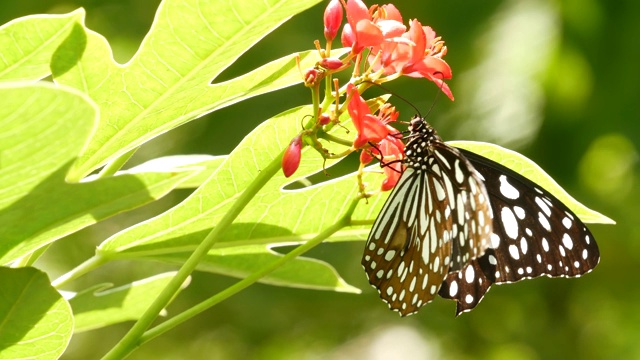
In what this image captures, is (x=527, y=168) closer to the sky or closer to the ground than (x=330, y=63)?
closer to the ground

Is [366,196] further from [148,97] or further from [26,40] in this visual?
[26,40]

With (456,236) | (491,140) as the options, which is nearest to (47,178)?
(456,236)

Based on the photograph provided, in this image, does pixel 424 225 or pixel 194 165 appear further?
pixel 424 225

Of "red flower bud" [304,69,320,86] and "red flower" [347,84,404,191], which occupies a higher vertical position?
"red flower bud" [304,69,320,86]

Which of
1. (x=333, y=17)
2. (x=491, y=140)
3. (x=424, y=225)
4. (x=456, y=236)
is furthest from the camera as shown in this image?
(x=491, y=140)

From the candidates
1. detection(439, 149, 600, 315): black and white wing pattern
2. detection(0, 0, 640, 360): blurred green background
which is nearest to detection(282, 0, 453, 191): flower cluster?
detection(439, 149, 600, 315): black and white wing pattern

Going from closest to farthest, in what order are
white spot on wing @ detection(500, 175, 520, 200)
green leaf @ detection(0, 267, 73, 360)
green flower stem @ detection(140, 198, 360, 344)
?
green leaf @ detection(0, 267, 73, 360) → green flower stem @ detection(140, 198, 360, 344) → white spot on wing @ detection(500, 175, 520, 200)

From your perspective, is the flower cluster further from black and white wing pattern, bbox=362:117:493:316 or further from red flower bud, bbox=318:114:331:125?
black and white wing pattern, bbox=362:117:493:316

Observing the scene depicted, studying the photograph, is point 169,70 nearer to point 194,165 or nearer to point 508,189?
Result: point 194,165
